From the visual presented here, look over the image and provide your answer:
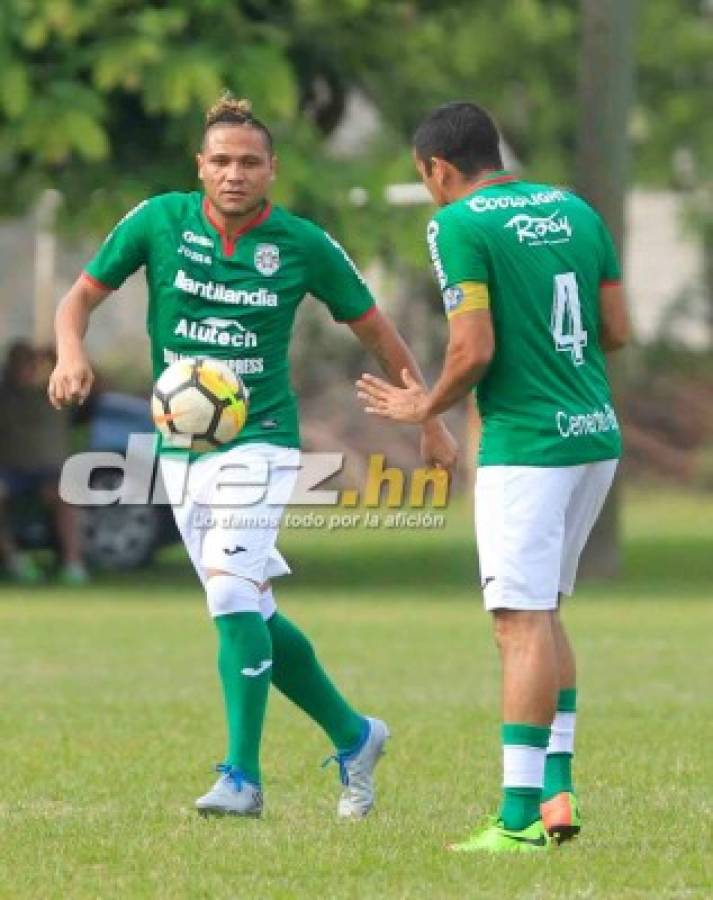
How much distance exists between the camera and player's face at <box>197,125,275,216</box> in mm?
A: 9203

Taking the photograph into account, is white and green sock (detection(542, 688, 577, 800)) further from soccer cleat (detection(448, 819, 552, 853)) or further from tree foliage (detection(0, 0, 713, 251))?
tree foliage (detection(0, 0, 713, 251))

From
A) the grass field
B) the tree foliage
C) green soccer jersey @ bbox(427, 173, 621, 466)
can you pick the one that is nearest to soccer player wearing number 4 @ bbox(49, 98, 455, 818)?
the grass field

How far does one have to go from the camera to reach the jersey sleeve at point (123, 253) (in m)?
9.30

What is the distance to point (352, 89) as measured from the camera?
25281 mm

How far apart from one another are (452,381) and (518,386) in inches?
9.2

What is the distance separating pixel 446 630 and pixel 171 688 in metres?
4.60

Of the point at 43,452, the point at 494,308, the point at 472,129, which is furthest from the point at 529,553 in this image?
the point at 43,452

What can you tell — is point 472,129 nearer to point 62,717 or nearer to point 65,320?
point 65,320

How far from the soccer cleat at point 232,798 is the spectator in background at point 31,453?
15.3m

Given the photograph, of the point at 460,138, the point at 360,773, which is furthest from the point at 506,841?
the point at 460,138

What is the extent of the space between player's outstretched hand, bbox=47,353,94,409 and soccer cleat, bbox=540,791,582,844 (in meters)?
2.01

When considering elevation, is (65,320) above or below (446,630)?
→ above

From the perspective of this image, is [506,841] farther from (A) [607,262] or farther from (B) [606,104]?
(B) [606,104]

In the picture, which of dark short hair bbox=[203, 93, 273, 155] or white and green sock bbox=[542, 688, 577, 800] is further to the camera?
dark short hair bbox=[203, 93, 273, 155]
